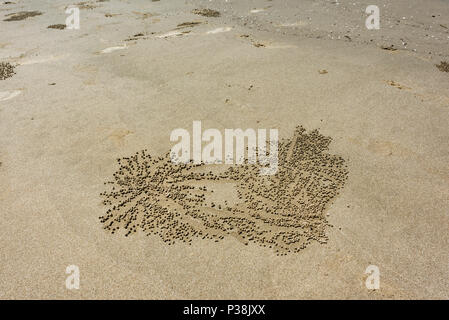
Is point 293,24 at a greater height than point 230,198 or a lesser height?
greater

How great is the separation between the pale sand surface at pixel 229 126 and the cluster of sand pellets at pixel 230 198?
19 centimetres

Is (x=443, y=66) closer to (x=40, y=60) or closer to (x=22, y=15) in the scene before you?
(x=40, y=60)

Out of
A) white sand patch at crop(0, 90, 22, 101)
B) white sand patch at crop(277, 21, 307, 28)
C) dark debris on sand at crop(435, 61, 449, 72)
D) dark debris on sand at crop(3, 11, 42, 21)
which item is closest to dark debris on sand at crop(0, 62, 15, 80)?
white sand patch at crop(0, 90, 22, 101)

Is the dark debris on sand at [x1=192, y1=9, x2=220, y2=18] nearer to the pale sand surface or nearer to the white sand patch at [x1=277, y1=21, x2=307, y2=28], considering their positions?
the pale sand surface

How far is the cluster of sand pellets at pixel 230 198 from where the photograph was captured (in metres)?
4.29

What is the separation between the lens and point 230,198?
484 centimetres

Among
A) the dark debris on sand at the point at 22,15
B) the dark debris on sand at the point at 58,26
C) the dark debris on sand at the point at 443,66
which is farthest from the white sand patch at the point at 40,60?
the dark debris on sand at the point at 443,66

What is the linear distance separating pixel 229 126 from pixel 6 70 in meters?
7.27

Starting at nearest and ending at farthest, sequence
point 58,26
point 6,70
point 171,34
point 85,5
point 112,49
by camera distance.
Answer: point 6,70 < point 112,49 < point 171,34 < point 58,26 < point 85,5

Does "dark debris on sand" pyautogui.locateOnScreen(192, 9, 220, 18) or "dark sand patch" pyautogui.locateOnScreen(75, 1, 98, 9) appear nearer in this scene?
"dark debris on sand" pyautogui.locateOnScreen(192, 9, 220, 18)

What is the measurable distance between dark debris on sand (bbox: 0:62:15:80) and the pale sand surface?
0.19m

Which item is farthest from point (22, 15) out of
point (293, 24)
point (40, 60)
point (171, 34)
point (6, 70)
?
point (293, 24)

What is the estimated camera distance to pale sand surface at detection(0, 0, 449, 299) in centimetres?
379

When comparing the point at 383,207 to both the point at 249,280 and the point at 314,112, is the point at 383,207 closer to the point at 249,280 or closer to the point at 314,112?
the point at 249,280
